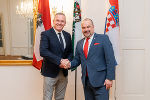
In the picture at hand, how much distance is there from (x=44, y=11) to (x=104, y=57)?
1322 millimetres

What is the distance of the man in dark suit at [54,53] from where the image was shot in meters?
2.07

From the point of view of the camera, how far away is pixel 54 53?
6.99ft

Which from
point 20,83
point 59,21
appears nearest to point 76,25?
point 59,21

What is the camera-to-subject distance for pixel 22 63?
2.93m

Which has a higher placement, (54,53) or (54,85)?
(54,53)

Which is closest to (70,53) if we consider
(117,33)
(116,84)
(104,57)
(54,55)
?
(54,55)

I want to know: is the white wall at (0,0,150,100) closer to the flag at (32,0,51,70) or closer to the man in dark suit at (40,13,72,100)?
the flag at (32,0,51,70)

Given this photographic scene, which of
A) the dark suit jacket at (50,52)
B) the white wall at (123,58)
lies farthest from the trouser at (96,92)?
the white wall at (123,58)

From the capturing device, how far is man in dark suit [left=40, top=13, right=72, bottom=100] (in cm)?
207

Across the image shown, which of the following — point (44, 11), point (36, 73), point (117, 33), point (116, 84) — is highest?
point (44, 11)

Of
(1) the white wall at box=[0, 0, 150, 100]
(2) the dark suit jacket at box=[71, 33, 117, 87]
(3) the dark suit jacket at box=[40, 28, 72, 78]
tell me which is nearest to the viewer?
(2) the dark suit jacket at box=[71, 33, 117, 87]

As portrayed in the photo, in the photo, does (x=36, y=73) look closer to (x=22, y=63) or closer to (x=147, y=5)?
(x=22, y=63)

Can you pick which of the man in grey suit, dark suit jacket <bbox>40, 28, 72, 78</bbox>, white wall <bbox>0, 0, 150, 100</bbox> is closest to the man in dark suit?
dark suit jacket <bbox>40, 28, 72, 78</bbox>

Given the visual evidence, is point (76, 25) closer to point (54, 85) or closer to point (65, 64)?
point (65, 64)
